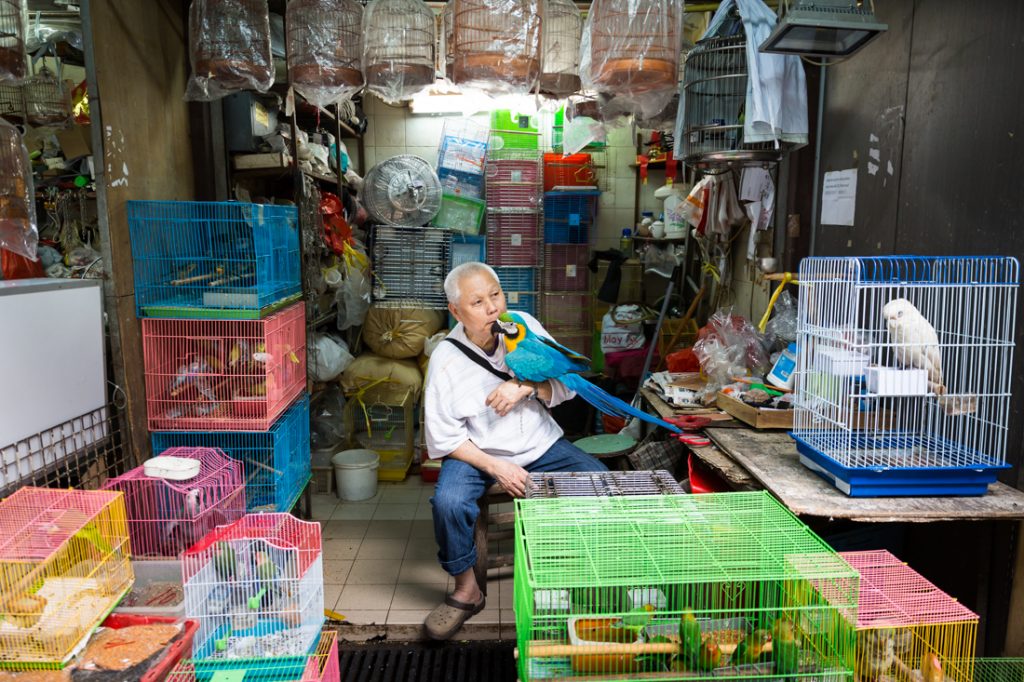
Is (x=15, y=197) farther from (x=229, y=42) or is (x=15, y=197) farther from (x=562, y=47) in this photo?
(x=562, y=47)

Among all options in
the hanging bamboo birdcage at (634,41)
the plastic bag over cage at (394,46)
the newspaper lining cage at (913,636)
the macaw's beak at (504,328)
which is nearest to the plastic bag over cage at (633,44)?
the hanging bamboo birdcage at (634,41)

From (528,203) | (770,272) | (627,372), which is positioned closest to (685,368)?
(770,272)

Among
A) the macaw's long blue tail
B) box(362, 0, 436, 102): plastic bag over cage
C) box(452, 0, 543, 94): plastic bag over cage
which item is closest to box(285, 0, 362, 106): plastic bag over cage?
box(362, 0, 436, 102): plastic bag over cage

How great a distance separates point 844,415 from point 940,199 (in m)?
0.84

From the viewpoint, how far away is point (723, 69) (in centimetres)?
262

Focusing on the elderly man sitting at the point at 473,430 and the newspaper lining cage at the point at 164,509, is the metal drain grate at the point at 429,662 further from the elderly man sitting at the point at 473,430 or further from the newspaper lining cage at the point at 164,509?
the newspaper lining cage at the point at 164,509

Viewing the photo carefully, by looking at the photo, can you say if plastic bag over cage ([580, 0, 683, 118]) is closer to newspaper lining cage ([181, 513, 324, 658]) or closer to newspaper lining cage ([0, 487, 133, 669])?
newspaper lining cage ([181, 513, 324, 658])

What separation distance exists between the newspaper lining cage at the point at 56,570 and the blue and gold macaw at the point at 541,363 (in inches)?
54.9

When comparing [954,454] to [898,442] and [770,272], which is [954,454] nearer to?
[898,442]

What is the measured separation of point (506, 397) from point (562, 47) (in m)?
1.38

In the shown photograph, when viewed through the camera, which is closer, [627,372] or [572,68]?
[572,68]

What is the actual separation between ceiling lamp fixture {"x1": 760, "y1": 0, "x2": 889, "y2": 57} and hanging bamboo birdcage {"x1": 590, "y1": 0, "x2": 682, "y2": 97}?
1.18ft

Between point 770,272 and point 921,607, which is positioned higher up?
point 770,272

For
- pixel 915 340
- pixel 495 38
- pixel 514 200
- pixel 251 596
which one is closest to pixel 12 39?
pixel 495 38
